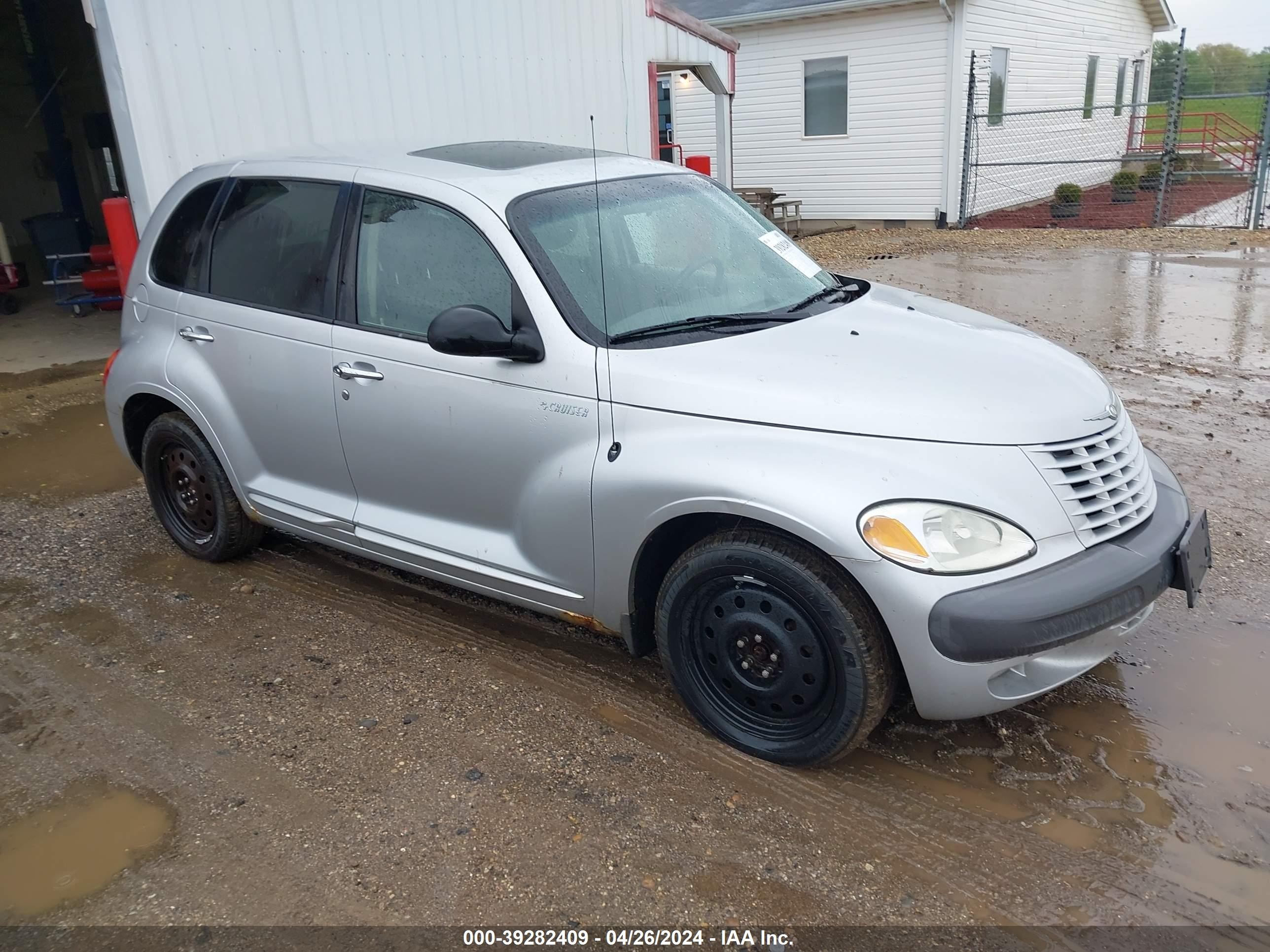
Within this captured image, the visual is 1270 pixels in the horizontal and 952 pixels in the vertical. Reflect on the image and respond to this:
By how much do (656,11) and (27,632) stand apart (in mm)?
10210

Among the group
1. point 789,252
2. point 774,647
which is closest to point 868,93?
point 789,252

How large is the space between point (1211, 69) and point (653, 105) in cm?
4786

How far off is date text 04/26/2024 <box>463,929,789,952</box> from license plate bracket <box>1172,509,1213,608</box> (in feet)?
5.36

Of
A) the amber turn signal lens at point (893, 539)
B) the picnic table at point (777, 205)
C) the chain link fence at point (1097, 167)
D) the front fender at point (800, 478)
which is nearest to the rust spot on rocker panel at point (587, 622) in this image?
the front fender at point (800, 478)

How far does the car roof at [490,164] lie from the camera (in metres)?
3.62

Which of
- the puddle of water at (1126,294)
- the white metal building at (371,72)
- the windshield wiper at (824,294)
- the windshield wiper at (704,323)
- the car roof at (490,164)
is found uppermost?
the white metal building at (371,72)

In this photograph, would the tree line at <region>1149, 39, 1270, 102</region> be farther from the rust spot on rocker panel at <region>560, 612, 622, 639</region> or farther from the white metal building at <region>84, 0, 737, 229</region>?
the rust spot on rocker panel at <region>560, 612, 622, 639</region>

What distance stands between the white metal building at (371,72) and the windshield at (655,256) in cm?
109

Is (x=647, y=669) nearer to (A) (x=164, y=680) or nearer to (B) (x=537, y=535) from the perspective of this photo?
(B) (x=537, y=535)

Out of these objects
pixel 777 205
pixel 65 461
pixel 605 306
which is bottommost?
pixel 65 461

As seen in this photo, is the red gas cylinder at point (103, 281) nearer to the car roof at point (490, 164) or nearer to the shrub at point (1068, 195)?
the car roof at point (490, 164)

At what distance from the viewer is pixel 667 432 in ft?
10.1

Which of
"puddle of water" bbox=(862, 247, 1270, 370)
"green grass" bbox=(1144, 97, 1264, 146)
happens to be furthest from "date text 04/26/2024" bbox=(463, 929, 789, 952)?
"green grass" bbox=(1144, 97, 1264, 146)

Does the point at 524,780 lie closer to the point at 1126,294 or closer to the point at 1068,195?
the point at 1126,294
